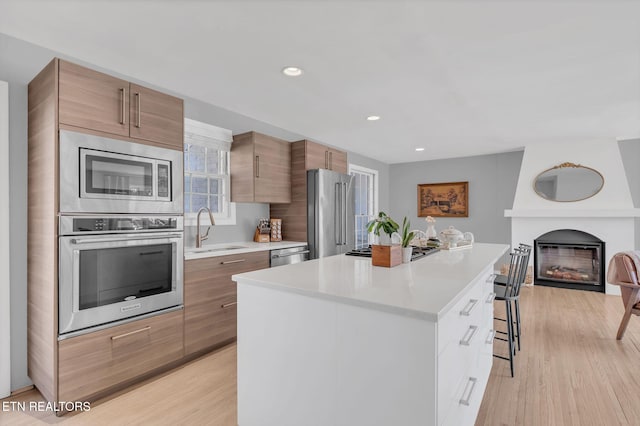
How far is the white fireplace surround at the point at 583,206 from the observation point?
196 inches

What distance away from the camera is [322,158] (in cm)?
427

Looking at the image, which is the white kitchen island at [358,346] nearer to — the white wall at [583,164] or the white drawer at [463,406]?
the white drawer at [463,406]

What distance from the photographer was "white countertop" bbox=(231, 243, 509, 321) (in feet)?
3.88

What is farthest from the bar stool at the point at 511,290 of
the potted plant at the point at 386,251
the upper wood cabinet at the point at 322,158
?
the upper wood cabinet at the point at 322,158

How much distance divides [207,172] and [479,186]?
17.2 ft

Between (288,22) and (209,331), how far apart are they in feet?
7.88

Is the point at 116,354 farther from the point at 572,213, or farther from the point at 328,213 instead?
the point at 572,213

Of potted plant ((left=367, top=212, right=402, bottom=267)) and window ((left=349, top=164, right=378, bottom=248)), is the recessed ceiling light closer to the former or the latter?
potted plant ((left=367, top=212, right=402, bottom=267))

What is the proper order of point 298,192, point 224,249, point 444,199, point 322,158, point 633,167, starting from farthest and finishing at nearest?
point 444,199 < point 633,167 < point 322,158 < point 298,192 < point 224,249

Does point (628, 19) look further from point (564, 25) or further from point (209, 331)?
point (209, 331)

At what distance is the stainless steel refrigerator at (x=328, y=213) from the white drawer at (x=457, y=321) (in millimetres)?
2299

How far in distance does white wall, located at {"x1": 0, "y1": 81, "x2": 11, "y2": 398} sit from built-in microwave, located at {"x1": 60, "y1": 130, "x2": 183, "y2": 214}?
54 centimetres

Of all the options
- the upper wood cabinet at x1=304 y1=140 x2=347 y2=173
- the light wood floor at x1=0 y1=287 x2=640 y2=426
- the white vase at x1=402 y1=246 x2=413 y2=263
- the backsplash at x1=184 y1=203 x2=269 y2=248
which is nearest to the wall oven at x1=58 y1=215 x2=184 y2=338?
the light wood floor at x1=0 y1=287 x2=640 y2=426

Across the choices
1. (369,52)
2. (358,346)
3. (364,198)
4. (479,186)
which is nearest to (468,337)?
(358,346)
